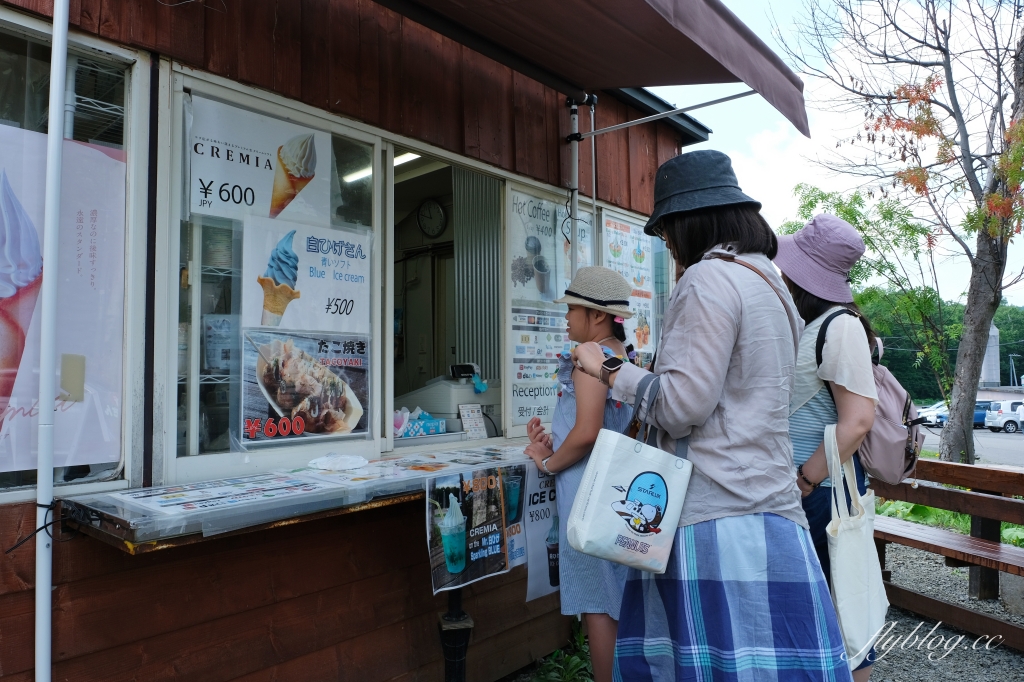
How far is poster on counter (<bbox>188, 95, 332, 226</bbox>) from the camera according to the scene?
235 cm

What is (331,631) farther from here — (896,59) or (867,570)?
(896,59)

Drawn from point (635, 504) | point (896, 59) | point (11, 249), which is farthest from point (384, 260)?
point (896, 59)

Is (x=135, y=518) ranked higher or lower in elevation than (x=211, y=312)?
lower

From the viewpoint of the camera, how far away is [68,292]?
2.00 metres

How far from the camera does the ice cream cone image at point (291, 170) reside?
2551mm

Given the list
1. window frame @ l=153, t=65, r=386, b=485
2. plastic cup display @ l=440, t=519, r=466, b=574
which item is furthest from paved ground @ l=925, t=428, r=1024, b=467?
window frame @ l=153, t=65, r=386, b=485

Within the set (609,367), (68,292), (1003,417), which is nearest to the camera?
(609,367)

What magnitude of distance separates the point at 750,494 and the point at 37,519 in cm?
183

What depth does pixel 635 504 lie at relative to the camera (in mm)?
1583

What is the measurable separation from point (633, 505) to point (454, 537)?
104 centimetres

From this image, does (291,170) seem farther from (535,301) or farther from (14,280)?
(535,301)

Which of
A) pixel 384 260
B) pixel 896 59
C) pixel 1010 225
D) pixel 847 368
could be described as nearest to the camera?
pixel 847 368

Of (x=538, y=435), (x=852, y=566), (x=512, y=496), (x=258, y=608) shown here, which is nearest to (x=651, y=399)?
(x=852, y=566)

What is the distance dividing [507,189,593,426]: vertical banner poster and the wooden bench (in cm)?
183
